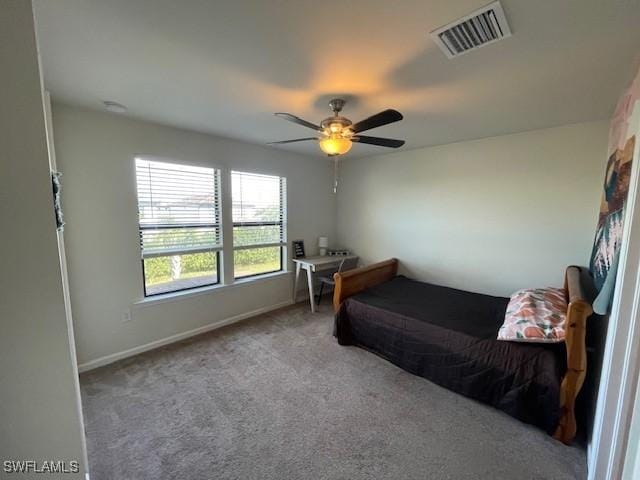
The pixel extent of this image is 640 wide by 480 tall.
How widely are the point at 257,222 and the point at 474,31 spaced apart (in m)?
3.07

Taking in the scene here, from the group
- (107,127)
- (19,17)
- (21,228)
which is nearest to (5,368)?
(21,228)

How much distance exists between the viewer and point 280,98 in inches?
81.4

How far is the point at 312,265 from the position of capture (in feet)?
12.5

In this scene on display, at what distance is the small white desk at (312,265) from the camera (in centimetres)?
386

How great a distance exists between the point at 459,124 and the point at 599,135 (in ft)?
4.23

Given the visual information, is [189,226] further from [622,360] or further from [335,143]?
[622,360]

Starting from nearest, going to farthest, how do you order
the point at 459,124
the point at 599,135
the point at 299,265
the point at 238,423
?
the point at 238,423, the point at 599,135, the point at 459,124, the point at 299,265

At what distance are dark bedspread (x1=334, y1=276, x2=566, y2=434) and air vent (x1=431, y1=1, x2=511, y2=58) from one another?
6.61 ft

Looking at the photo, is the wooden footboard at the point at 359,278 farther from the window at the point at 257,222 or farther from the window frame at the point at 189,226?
the window frame at the point at 189,226

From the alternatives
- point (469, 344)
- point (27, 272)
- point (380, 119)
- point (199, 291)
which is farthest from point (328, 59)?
point (199, 291)

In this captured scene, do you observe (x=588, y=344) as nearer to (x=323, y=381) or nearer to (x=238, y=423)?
(x=323, y=381)

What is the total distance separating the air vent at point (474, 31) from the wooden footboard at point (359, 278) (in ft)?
7.25

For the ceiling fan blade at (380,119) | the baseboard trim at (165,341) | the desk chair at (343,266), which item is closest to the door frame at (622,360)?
the ceiling fan blade at (380,119)

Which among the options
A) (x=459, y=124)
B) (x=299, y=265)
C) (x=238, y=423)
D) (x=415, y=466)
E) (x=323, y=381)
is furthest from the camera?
(x=299, y=265)
